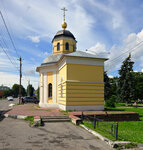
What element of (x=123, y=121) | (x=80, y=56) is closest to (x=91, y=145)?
(x=123, y=121)

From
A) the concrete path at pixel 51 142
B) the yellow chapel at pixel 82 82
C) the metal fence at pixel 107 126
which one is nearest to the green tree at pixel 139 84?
the yellow chapel at pixel 82 82

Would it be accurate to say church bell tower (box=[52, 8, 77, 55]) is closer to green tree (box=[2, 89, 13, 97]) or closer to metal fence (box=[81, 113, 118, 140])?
metal fence (box=[81, 113, 118, 140])

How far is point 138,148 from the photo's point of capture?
6.20 m

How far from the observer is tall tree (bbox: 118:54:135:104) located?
3528 cm

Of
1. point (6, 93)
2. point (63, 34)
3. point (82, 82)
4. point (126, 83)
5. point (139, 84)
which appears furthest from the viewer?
point (6, 93)

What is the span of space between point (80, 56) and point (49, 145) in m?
11.6

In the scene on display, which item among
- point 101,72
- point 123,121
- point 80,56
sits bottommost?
point 123,121

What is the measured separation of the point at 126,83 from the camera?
1423 inches

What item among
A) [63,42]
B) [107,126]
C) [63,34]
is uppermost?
[63,34]

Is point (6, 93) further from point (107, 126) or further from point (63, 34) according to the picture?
point (107, 126)

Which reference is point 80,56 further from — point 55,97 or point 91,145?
point 91,145

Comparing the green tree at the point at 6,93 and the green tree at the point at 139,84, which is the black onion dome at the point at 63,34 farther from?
the green tree at the point at 6,93

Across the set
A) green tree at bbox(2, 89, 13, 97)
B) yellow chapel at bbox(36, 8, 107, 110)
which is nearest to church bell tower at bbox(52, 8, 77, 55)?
yellow chapel at bbox(36, 8, 107, 110)

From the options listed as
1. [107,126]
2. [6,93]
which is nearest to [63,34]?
[107,126]
